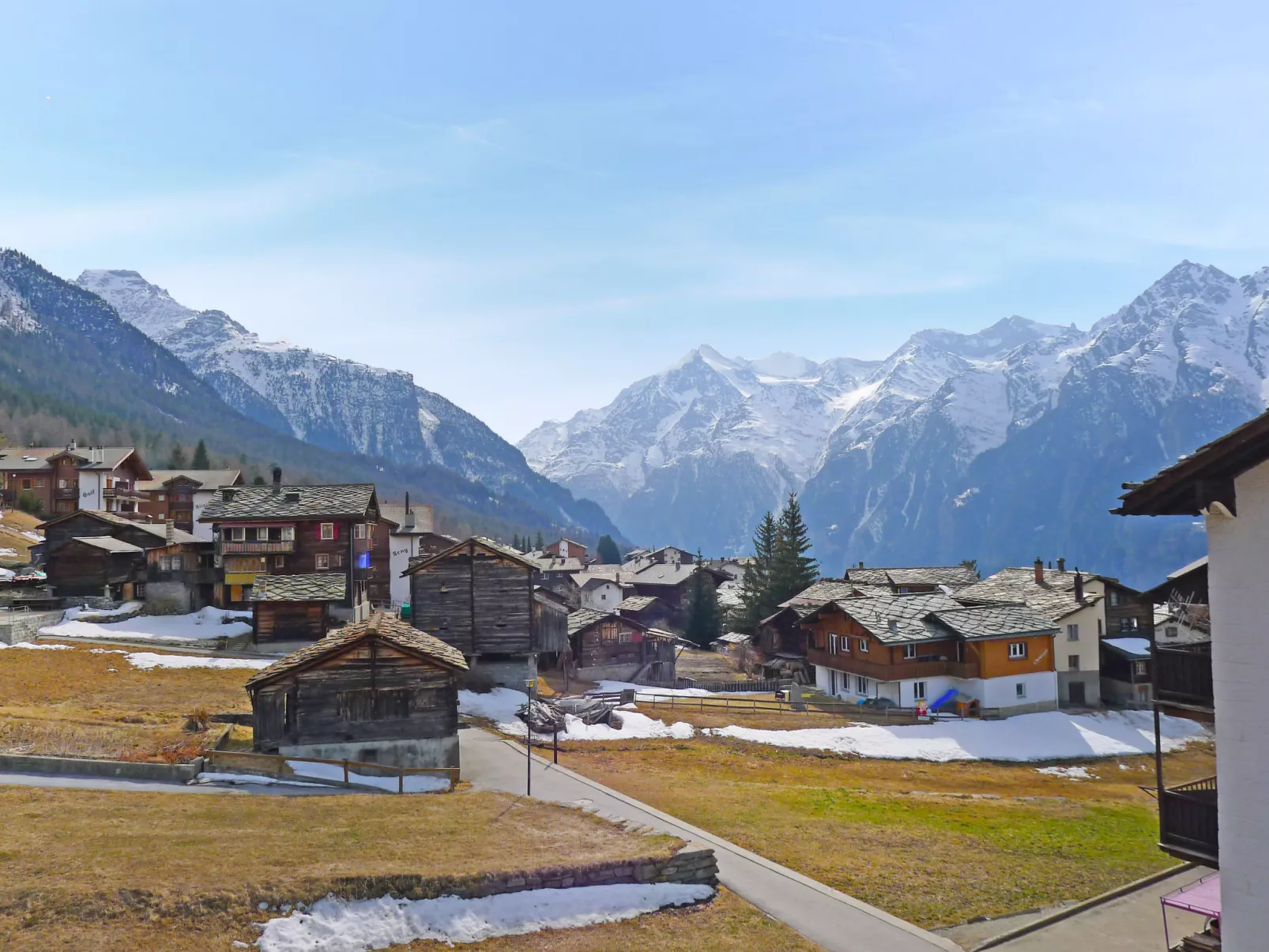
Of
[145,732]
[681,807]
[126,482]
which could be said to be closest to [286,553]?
[145,732]

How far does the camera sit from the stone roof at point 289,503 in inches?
2566

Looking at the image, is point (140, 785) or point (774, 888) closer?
point (774, 888)

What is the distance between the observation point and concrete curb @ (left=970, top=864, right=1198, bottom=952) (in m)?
21.1

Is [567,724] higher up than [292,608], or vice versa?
[292,608]

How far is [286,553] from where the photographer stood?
65.3 meters

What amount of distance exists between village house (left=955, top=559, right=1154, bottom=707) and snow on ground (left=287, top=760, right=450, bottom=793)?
171 ft

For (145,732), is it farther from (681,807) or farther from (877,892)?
(877,892)

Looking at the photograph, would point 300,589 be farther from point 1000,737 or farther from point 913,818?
point 1000,737

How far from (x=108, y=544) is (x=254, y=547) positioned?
35.7 ft

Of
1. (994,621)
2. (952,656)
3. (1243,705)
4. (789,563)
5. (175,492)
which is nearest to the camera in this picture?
(1243,705)

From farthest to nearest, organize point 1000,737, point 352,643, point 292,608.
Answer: point 292,608, point 1000,737, point 352,643

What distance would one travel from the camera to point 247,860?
755 inches

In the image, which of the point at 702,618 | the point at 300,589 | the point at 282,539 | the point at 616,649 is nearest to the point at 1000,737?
the point at 616,649

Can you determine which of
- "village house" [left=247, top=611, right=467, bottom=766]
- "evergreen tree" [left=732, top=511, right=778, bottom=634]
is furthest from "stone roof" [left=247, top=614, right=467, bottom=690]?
"evergreen tree" [left=732, top=511, right=778, bottom=634]
